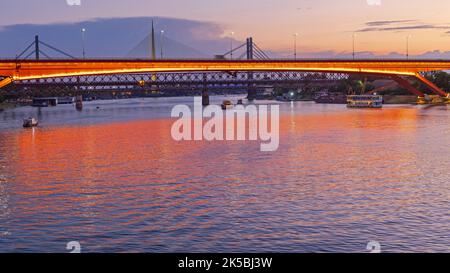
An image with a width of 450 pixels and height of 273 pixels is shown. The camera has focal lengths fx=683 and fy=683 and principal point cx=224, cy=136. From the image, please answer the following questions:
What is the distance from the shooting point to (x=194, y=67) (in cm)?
8981

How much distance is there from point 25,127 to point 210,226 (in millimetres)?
55933

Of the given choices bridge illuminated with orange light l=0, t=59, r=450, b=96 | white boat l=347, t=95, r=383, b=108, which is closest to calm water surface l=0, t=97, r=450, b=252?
bridge illuminated with orange light l=0, t=59, r=450, b=96

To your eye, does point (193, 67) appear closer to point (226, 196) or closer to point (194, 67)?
point (194, 67)

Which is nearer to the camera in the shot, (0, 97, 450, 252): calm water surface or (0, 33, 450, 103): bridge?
(0, 97, 450, 252): calm water surface

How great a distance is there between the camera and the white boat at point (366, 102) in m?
118

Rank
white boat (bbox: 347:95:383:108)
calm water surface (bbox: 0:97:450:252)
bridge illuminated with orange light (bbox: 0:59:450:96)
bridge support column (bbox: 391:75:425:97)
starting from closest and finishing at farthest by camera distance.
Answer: calm water surface (bbox: 0:97:450:252), bridge illuminated with orange light (bbox: 0:59:450:96), bridge support column (bbox: 391:75:425:97), white boat (bbox: 347:95:383:108)

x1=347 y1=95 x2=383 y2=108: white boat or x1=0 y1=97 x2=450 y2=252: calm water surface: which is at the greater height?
x1=347 y1=95 x2=383 y2=108: white boat

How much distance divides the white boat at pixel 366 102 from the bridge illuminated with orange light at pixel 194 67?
588 centimetres

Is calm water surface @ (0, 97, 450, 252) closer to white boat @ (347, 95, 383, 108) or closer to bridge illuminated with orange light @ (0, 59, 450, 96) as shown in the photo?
bridge illuminated with orange light @ (0, 59, 450, 96)

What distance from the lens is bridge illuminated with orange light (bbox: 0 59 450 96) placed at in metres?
76.6

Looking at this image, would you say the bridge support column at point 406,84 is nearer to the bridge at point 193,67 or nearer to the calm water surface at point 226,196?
the bridge at point 193,67

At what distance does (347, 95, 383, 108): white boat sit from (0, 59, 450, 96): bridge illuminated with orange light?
5875mm

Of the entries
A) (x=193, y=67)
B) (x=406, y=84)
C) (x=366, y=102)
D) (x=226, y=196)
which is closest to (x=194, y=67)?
(x=193, y=67)
